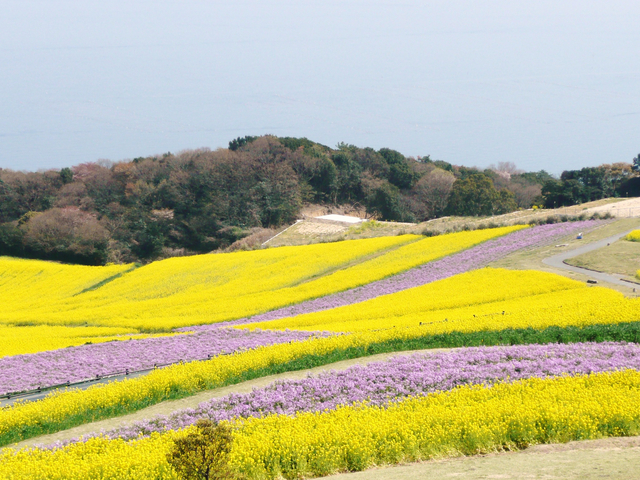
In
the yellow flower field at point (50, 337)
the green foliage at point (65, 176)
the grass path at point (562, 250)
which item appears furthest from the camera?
the green foliage at point (65, 176)

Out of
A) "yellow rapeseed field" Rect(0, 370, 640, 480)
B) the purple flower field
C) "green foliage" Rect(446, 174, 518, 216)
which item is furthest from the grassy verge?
"green foliage" Rect(446, 174, 518, 216)

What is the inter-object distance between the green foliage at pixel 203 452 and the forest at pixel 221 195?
217 ft

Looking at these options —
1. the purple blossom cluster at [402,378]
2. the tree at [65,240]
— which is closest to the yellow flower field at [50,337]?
the purple blossom cluster at [402,378]

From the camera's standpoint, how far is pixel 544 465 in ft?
29.6

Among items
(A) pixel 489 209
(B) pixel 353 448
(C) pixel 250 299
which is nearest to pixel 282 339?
(B) pixel 353 448

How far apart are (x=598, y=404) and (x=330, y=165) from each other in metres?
79.7

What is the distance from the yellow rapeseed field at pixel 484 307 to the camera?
20.5m

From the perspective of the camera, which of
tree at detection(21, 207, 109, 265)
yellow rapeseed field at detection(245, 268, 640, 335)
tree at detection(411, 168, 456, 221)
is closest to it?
yellow rapeseed field at detection(245, 268, 640, 335)

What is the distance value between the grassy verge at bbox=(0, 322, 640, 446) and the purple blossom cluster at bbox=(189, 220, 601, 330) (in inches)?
533

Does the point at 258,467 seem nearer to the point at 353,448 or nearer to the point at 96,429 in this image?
the point at 353,448

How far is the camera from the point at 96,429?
13094mm

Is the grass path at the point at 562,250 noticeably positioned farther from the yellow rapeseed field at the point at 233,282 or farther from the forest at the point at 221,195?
the forest at the point at 221,195

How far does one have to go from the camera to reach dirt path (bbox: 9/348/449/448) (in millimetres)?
12969

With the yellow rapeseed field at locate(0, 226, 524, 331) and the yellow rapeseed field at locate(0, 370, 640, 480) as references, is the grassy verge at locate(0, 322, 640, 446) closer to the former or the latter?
the yellow rapeseed field at locate(0, 370, 640, 480)
